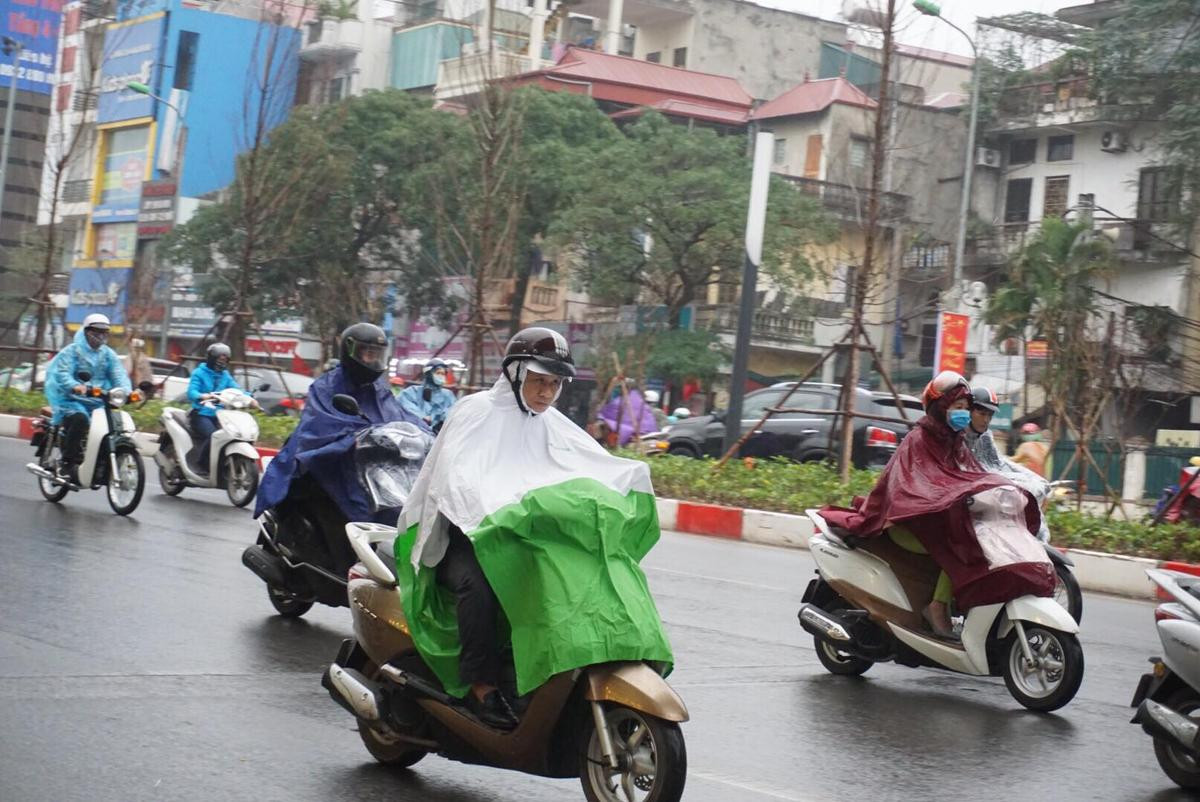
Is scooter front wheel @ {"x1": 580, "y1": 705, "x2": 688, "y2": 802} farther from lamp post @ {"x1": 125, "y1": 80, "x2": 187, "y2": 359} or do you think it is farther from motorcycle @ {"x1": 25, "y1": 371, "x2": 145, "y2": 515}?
lamp post @ {"x1": 125, "y1": 80, "x2": 187, "y2": 359}

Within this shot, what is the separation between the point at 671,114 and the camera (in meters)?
48.4

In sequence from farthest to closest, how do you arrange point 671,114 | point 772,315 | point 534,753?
point 671,114
point 772,315
point 534,753

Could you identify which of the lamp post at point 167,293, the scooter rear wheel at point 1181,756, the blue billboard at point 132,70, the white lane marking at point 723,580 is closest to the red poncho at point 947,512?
the scooter rear wheel at point 1181,756

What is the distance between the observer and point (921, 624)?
802 cm

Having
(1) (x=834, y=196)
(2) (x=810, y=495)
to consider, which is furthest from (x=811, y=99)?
(2) (x=810, y=495)

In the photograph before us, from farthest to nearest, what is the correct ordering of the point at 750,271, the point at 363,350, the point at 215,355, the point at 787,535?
the point at 750,271, the point at 787,535, the point at 215,355, the point at 363,350

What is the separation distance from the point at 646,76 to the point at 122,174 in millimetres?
23040

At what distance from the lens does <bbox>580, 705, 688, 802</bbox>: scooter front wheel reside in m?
4.43

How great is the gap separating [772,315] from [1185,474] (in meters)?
27.7

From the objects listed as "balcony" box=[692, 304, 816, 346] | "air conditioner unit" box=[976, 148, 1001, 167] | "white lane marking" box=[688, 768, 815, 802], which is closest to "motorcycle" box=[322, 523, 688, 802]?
→ "white lane marking" box=[688, 768, 815, 802]

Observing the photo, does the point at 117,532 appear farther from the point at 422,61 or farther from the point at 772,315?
the point at 422,61

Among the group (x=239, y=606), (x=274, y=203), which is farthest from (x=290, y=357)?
(x=239, y=606)

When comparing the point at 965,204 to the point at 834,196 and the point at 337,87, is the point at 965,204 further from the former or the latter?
the point at 337,87

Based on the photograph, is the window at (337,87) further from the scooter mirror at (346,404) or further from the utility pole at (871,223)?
the scooter mirror at (346,404)
